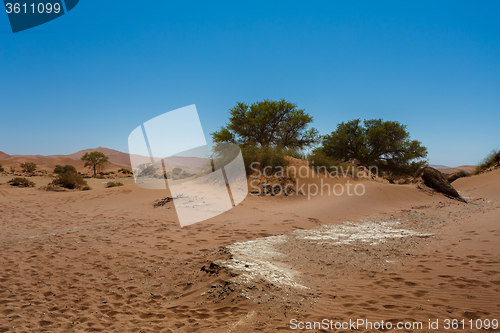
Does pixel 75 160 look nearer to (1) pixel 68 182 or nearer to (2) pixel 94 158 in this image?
(2) pixel 94 158

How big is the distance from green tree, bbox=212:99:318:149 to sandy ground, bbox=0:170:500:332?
16.8 m

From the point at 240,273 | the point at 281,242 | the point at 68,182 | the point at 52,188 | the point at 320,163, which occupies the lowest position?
the point at 281,242

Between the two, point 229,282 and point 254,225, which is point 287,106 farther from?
point 229,282

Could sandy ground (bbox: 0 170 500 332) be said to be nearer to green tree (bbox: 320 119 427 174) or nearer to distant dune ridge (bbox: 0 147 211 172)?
green tree (bbox: 320 119 427 174)

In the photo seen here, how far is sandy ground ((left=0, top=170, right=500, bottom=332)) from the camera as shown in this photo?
9.69 ft

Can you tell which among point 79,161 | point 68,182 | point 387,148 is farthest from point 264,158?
point 79,161

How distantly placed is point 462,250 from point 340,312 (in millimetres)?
3567

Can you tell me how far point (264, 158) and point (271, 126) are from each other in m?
11.0

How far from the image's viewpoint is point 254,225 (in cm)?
762

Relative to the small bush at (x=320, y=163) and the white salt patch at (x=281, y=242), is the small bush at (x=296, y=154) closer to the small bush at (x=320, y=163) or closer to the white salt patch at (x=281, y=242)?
the small bush at (x=320, y=163)

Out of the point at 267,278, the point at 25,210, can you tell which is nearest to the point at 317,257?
the point at 267,278

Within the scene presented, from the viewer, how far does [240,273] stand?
3.83 m

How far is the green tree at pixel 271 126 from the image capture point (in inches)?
957

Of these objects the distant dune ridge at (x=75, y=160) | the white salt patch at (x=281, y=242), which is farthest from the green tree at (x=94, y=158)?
the white salt patch at (x=281, y=242)
